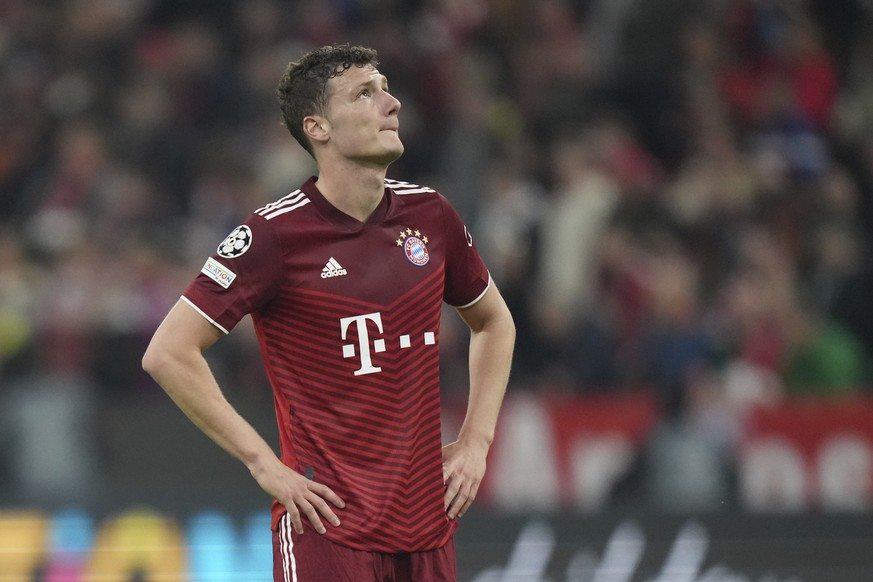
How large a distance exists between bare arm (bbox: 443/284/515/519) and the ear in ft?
2.28

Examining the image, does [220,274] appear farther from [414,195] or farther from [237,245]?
[414,195]

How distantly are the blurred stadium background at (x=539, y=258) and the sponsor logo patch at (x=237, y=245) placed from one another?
3.79 metres

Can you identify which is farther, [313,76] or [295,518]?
[313,76]

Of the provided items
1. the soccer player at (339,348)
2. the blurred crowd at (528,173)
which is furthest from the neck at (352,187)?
the blurred crowd at (528,173)

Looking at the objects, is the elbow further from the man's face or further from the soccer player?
the man's face

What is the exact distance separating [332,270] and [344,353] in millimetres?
223

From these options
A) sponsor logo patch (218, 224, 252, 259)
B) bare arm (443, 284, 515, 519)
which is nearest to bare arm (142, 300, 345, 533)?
sponsor logo patch (218, 224, 252, 259)

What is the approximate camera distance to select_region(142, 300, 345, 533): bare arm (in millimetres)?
3871

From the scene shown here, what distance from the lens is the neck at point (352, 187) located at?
4.12 meters

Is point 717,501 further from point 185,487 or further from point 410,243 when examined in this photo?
point 410,243

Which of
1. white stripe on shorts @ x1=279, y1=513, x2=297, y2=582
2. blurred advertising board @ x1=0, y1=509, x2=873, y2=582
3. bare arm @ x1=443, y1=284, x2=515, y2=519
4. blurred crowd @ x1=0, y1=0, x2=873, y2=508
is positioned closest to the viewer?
white stripe on shorts @ x1=279, y1=513, x2=297, y2=582

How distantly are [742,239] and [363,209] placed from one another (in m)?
5.46

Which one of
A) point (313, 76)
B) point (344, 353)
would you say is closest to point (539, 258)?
point (313, 76)

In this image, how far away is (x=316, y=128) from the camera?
4.14m
